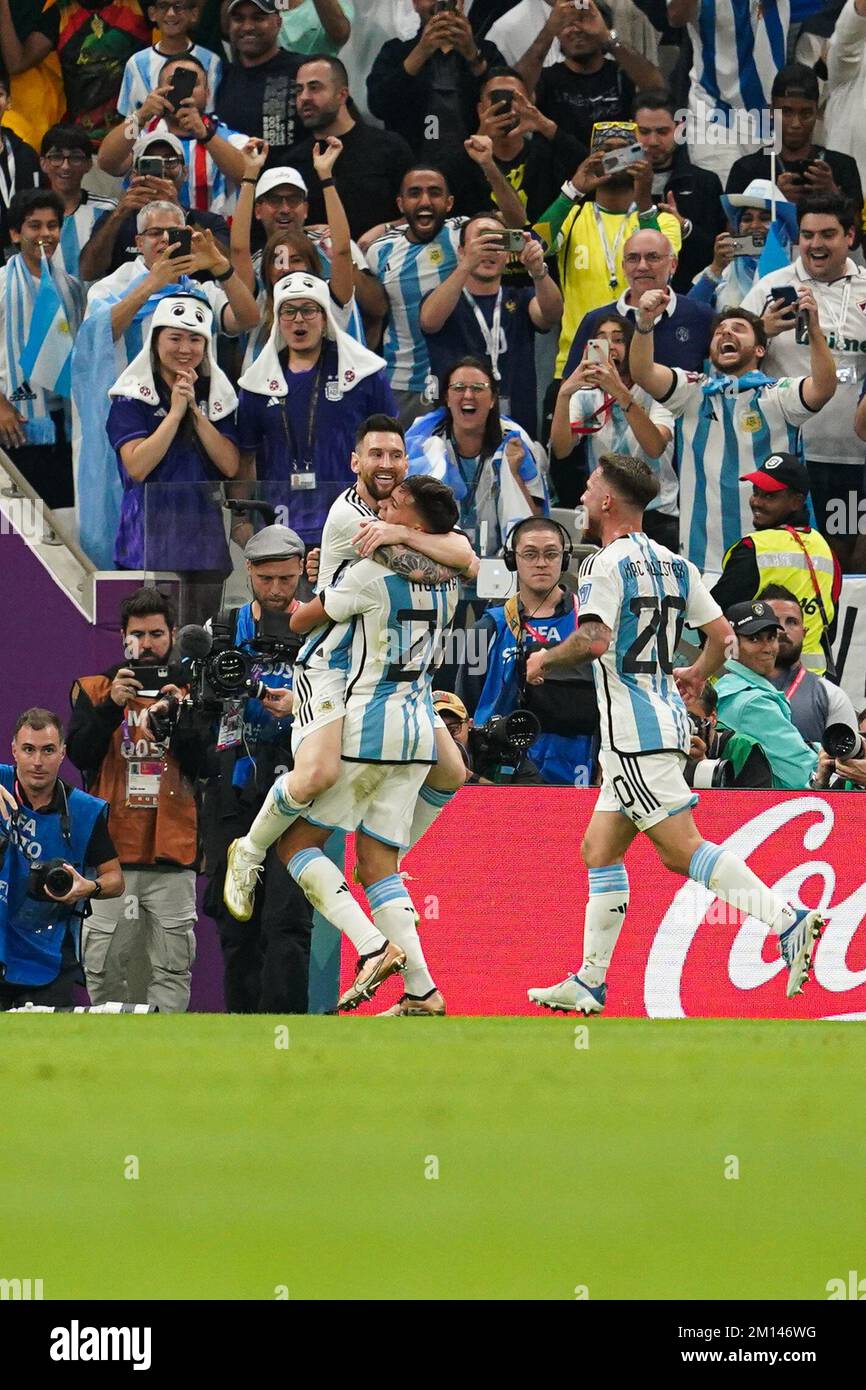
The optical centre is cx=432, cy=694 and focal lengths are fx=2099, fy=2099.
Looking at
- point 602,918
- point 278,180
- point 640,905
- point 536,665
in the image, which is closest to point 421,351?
point 278,180

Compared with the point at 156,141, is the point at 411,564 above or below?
below

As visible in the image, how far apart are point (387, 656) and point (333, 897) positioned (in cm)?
96

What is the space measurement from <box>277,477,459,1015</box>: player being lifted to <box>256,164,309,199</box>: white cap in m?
4.66

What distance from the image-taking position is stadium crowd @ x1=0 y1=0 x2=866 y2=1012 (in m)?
9.66

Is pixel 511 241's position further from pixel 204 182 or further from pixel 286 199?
pixel 204 182

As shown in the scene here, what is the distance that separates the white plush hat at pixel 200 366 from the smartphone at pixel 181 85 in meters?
1.89

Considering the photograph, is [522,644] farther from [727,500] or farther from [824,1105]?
[824,1105]

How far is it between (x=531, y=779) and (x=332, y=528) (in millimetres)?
2072

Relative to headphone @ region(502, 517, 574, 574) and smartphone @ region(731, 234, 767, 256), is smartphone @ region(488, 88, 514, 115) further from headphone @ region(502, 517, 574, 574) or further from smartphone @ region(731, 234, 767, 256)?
headphone @ region(502, 517, 574, 574)

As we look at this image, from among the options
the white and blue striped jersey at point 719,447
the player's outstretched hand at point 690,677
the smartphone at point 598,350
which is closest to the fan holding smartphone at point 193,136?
the smartphone at point 598,350

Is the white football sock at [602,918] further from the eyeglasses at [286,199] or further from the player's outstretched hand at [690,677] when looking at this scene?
the eyeglasses at [286,199]

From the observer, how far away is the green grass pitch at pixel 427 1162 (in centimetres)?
498

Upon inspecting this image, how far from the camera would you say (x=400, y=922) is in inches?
316

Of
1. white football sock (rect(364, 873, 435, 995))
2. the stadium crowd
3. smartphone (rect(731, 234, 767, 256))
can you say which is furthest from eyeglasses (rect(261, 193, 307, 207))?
white football sock (rect(364, 873, 435, 995))
